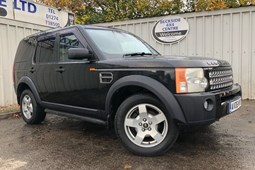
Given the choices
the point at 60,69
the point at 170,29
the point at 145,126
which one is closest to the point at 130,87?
the point at 145,126

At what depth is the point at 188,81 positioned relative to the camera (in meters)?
3.10

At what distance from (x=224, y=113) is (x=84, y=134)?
2.44 metres

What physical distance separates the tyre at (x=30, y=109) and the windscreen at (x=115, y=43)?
204cm

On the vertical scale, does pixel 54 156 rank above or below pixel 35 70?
below

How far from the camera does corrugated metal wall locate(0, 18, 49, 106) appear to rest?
7461 mm

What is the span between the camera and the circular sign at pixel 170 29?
8391 millimetres

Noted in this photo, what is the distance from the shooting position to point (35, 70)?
5094 mm

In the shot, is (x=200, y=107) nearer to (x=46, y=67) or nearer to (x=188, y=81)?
(x=188, y=81)

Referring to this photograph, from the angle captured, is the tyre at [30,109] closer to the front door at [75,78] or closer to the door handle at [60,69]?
the front door at [75,78]

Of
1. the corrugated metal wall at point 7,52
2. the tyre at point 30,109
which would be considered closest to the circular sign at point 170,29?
the corrugated metal wall at point 7,52

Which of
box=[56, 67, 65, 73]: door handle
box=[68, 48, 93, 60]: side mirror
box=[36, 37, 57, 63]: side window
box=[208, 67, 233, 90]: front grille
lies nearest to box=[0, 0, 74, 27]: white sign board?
box=[36, 37, 57, 63]: side window

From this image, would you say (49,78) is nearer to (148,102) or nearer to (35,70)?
(35,70)

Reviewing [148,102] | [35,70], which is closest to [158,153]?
[148,102]

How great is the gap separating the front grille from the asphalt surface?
2.96 feet
